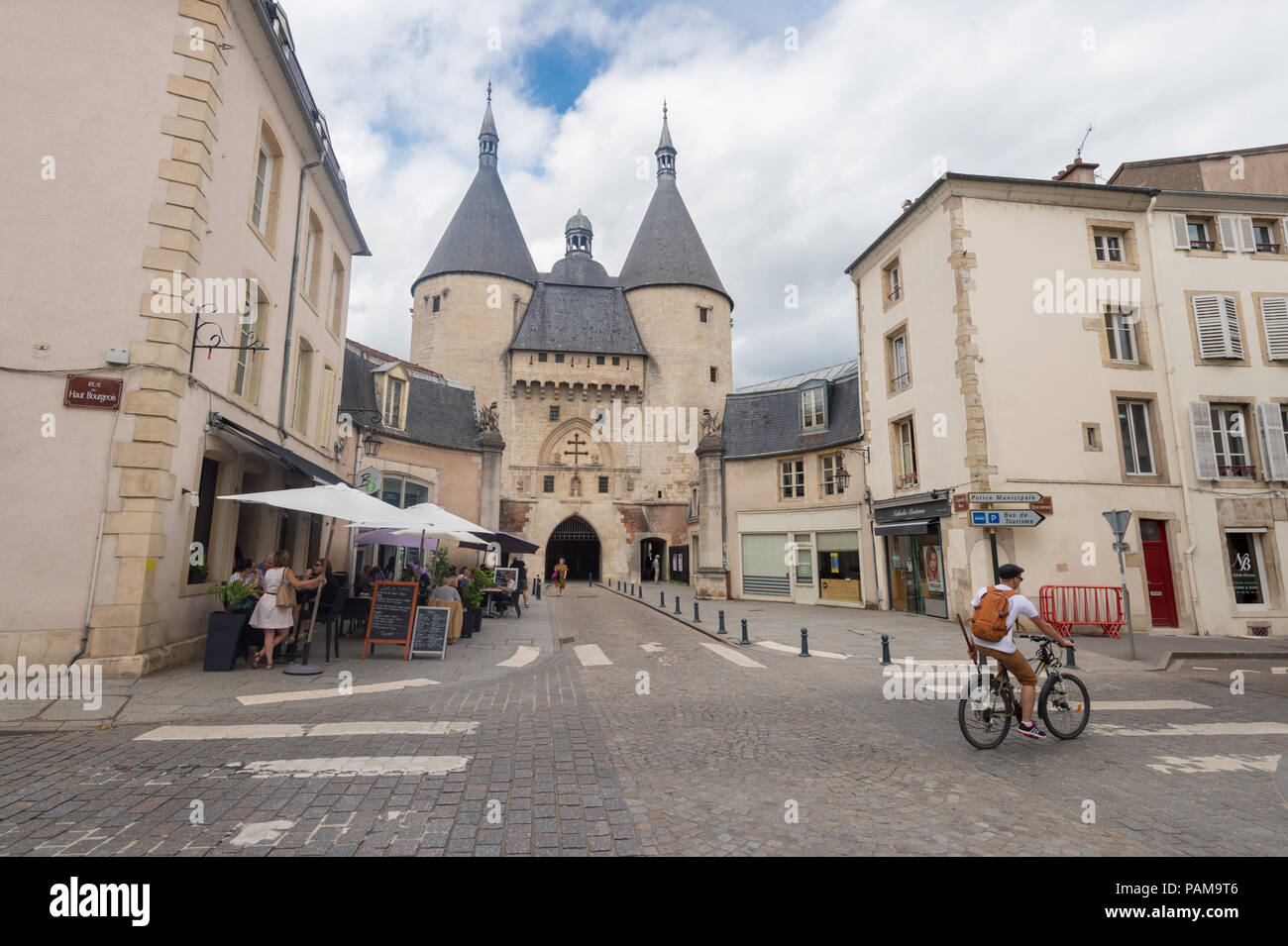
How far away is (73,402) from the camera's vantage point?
7566mm

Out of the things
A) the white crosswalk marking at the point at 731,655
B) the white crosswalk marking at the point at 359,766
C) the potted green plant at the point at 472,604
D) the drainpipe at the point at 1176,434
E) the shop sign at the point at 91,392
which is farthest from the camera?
the drainpipe at the point at 1176,434

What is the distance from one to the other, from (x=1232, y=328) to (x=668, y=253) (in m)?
31.1

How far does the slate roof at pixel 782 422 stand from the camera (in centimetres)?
2145

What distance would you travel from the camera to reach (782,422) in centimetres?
2420

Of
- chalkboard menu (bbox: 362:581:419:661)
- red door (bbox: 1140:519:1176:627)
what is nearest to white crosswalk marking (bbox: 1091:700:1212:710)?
red door (bbox: 1140:519:1176:627)

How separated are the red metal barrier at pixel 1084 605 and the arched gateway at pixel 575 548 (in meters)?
27.5

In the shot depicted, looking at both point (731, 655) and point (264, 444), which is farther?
point (731, 655)

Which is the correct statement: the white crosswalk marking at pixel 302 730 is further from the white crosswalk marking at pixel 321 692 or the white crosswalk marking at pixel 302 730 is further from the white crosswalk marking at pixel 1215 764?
the white crosswalk marking at pixel 1215 764

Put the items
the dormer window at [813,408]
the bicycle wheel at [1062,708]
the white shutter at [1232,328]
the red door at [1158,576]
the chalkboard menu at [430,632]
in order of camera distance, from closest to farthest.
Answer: the bicycle wheel at [1062,708] → the chalkboard menu at [430,632] → the red door at [1158,576] → the white shutter at [1232,328] → the dormer window at [813,408]

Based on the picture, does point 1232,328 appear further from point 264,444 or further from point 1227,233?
point 264,444

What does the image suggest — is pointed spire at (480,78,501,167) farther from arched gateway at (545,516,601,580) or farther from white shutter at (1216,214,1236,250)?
white shutter at (1216,214,1236,250)

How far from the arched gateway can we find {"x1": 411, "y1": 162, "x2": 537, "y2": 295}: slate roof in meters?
16.6

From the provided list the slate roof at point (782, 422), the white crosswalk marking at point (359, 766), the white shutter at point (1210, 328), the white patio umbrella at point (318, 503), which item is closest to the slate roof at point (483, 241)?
the slate roof at point (782, 422)

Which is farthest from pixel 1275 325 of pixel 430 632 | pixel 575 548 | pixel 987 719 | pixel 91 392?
pixel 575 548
